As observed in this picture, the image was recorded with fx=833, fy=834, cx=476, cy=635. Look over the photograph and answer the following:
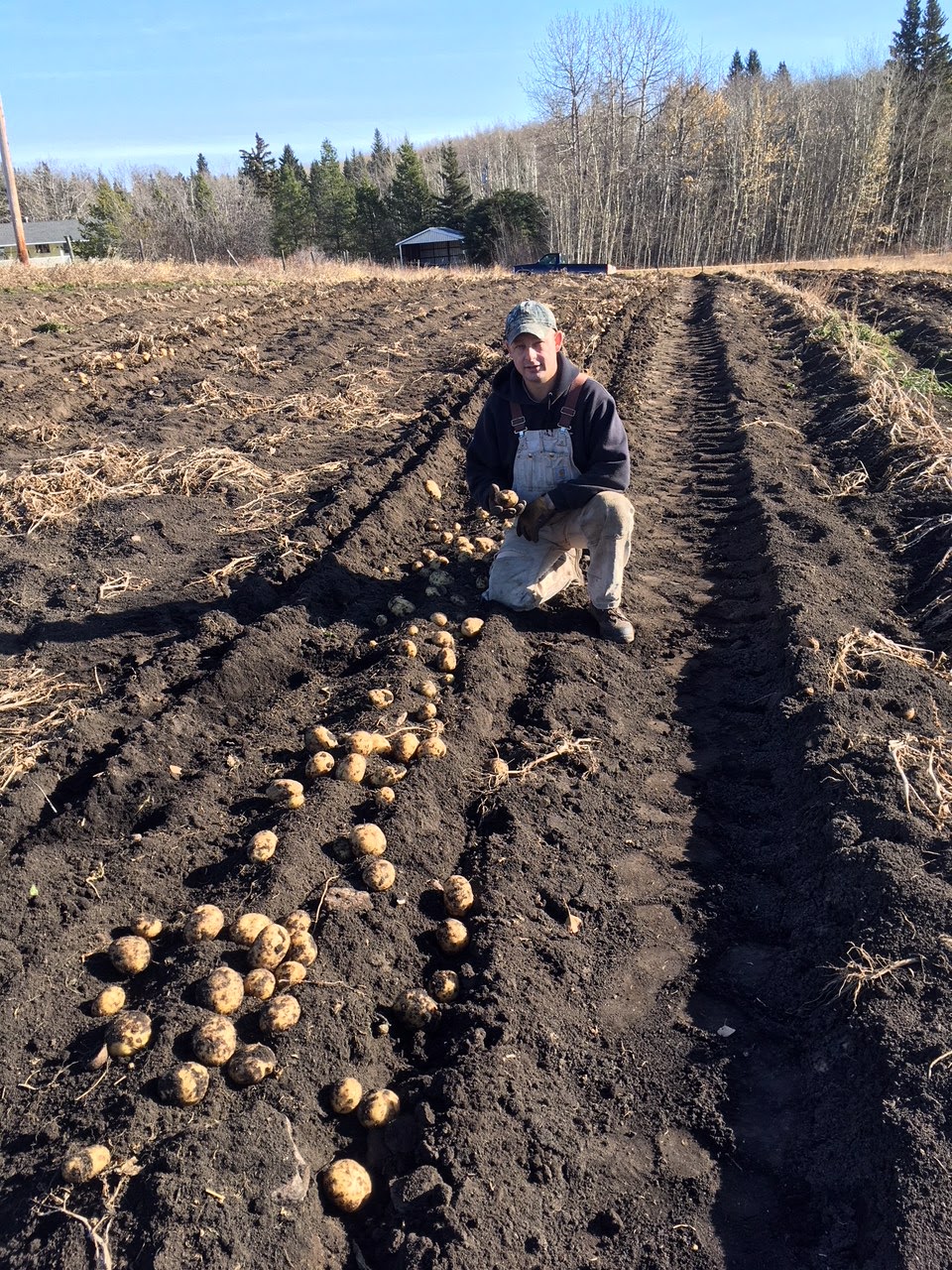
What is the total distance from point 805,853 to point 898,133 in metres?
64.7

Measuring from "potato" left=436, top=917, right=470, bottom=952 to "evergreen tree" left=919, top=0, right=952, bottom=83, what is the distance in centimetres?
6790

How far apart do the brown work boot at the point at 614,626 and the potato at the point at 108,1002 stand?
3179 mm

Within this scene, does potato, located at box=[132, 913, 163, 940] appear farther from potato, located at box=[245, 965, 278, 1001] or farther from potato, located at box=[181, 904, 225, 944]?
potato, located at box=[245, 965, 278, 1001]

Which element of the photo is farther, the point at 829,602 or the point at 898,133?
the point at 898,133

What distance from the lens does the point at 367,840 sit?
3.06 metres

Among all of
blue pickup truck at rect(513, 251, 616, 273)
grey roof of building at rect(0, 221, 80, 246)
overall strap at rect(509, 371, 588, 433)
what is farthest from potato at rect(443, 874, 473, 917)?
grey roof of building at rect(0, 221, 80, 246)

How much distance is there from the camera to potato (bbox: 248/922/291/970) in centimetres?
257

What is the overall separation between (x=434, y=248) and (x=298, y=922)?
57180mm

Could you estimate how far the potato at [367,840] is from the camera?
3059 mm

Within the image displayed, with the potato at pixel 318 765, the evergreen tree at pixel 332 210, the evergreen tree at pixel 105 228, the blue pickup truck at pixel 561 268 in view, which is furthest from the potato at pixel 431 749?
the evergreen tree at pixel 332 210

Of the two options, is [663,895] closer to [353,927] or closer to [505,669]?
[353,927]

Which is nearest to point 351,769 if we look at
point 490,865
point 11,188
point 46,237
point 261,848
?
point 261,848

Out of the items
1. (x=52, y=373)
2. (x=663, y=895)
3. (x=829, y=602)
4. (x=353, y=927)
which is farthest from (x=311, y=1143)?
(x=52, y=373)

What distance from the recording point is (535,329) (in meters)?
4.40
